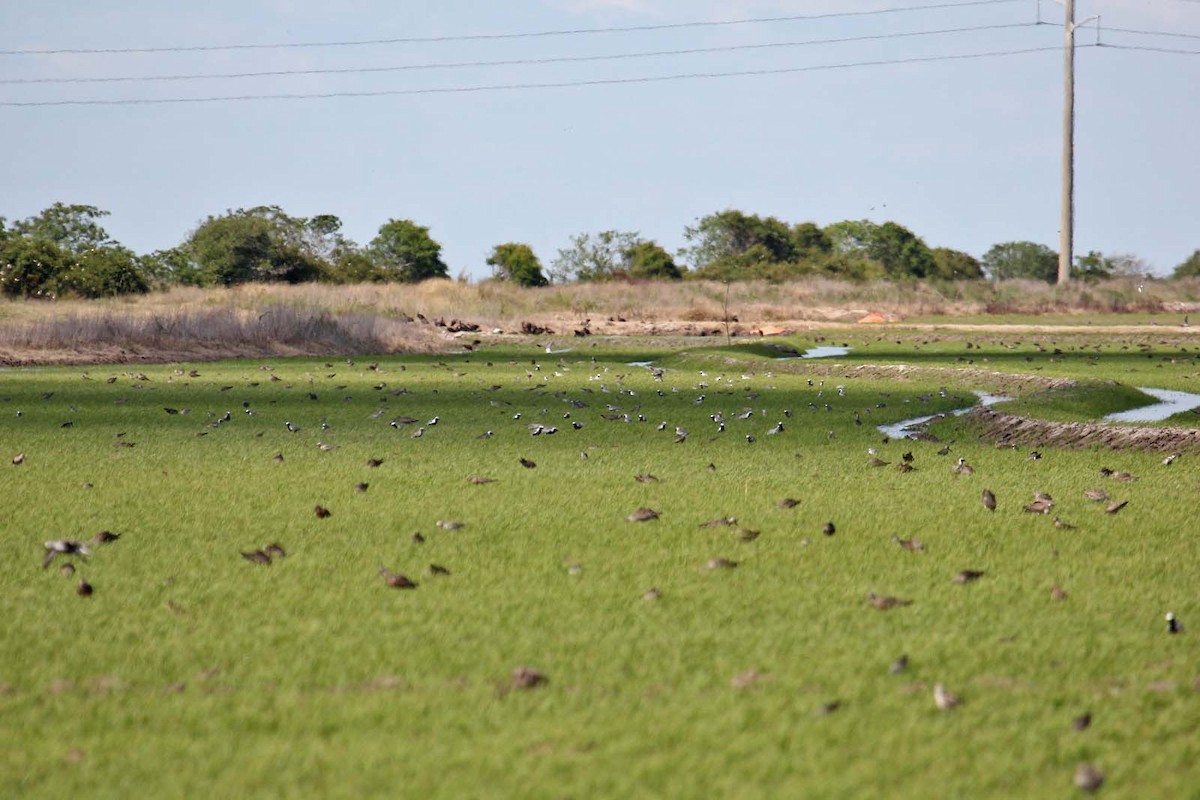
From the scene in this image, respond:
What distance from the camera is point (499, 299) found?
48094 mm

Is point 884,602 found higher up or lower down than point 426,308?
lower down

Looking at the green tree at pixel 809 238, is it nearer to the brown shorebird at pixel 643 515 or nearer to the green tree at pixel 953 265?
the green tree at pixel 953 265

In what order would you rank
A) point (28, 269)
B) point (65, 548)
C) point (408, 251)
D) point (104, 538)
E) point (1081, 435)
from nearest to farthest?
point (65, 548)
point (104, 538)
point (1081, 435)
point (28, 269)
point (408, 251)

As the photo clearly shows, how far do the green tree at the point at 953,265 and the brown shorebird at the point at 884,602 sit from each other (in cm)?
8224

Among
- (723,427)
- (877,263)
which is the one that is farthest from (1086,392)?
(877,263)

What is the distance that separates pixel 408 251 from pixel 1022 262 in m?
44.5

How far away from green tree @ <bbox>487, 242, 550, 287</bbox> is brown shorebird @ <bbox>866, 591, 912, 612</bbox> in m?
66.4

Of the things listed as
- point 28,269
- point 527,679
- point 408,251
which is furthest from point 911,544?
point 408,251

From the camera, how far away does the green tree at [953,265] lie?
8538cm

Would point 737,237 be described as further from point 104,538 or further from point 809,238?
point 104,538

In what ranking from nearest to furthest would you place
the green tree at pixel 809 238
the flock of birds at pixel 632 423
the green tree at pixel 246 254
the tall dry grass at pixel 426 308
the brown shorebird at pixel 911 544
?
the flock of birds at pixel 632 423 < the brown shorebird at pixel 911 544 < the tall dry grass at pixel 426 308 < the green tree at pixel 246 254 < the green tree at pixel 809 238

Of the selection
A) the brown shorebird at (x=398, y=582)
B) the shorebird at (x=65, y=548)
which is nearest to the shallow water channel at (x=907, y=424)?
the brown shorebird at (x=398, y=582)

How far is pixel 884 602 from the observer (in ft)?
14.8

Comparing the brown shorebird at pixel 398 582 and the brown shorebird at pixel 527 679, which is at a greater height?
the brown shorebird at pixel 398 582
